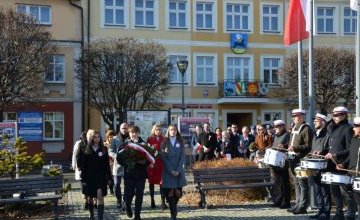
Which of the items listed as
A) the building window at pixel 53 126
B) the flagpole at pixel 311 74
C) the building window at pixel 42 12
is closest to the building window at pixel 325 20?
the building window at pixel 42 12

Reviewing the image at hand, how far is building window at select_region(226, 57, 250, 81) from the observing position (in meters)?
34.4

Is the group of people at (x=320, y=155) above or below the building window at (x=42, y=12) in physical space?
below

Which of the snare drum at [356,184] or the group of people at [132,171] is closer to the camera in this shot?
the snare drum at [356,184]

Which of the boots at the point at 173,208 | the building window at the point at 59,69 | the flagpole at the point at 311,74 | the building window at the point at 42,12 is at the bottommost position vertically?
the boots at the point at 173,208

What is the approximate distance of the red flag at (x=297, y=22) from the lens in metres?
14.0

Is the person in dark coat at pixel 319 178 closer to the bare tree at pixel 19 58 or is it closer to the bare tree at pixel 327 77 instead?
the bare tree at pixel 19 58

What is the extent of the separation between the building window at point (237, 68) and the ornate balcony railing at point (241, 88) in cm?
86

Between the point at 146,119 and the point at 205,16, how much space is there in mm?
14108

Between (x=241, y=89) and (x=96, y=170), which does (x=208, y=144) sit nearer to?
(x=96, y=170)

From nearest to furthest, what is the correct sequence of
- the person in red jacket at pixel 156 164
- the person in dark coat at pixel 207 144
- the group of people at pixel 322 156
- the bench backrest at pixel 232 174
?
the group of people at pixel 322 156
the person in red jacket at pixel 156 164
the bench backrest at pixel 232 174
the person in dark coat at pixel 207 144

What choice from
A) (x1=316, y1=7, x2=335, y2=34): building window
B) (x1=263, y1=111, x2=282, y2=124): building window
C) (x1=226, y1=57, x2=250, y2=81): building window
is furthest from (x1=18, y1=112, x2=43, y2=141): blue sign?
(x1=316, y1=7, x2=335, y2=34): building window

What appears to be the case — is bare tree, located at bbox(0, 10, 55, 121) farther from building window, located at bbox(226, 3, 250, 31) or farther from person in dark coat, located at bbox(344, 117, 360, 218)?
person in dark coat, located at bbox(344, 117, 360, 218)

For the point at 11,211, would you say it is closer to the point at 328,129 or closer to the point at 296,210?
the point at 296,210

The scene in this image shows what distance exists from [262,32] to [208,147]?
1914 cm
